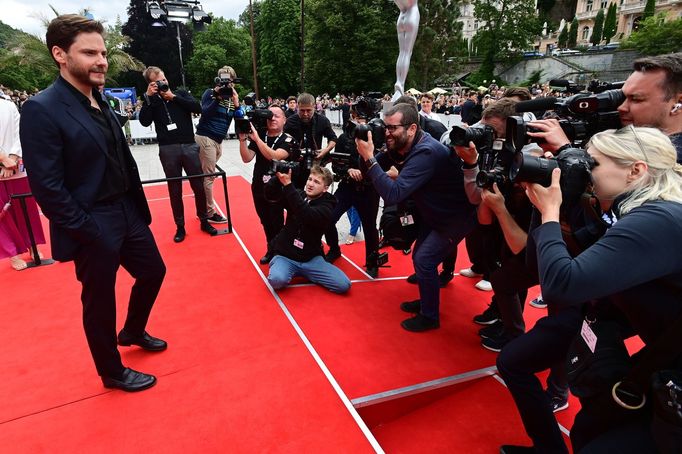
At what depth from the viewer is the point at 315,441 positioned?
2096 millimetres

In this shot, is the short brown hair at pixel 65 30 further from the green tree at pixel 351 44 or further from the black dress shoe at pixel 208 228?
the green tree at pixel 351 44

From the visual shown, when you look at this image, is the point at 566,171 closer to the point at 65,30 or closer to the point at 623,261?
the point at 623,261

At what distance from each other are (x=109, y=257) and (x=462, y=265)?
366cm

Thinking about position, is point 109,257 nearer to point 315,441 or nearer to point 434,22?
point 315,441

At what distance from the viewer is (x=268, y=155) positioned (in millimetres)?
4223

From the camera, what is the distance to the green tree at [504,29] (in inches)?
1661

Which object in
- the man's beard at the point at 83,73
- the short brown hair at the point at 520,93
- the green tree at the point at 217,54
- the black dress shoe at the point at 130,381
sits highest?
the green tree at the point at 217,54

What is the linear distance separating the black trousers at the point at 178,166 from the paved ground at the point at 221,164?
222cm

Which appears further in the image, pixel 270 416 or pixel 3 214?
pixel 3 214

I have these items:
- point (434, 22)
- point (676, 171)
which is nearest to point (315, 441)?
point (676, 171)

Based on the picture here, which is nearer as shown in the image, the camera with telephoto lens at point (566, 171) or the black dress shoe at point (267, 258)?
the camera with telephoto lens at point (566, 171)

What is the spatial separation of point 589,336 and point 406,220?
1.95m

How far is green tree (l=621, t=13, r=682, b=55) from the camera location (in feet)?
100

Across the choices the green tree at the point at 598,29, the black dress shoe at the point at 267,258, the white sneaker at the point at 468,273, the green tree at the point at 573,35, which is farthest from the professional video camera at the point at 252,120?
the green tree at the point at 598,29
